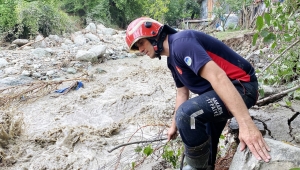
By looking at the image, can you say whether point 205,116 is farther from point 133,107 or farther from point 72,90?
point 72,90

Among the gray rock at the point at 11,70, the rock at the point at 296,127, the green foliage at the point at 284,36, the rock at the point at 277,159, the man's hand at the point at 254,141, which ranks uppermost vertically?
the green foliage at the point at 284,36

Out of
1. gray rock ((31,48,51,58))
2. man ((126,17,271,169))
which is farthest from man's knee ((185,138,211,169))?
gray rock ((31,48,51,58))

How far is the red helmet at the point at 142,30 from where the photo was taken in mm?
2031

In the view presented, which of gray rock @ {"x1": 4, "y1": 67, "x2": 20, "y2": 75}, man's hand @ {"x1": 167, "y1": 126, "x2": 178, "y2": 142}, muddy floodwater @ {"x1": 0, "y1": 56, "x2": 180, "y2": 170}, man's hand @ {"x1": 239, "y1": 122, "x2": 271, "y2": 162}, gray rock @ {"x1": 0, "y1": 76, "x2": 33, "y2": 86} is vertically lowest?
muddy floodwater @ {"x1": 0, "y1": 56, "x2": 180, "y2": 170}

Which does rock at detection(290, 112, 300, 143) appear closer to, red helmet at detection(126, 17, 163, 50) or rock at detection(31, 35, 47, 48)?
red helmet at detection(126, 17, 163, 50)

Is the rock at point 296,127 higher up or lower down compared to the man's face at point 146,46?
lower down

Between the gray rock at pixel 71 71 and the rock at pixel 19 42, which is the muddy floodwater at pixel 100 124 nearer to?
the gray rock at pixel 71 71

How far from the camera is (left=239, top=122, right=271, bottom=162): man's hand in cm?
158

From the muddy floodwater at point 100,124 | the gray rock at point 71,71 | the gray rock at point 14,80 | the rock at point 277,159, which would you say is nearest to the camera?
the rock at point 277,159

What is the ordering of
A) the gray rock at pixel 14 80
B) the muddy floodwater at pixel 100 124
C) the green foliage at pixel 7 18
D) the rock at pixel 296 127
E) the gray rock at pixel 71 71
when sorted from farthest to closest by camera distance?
1. the green foliage at pixel 7 18
2. the gray rock at pixel 71 71
3. the gray rock at pixel 14 80
4. the muddy floodwater at pixel 100 124
5. the rock at pixel 296 127

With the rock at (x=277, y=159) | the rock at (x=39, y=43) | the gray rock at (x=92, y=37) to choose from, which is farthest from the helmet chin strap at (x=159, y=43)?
the gray rock at (x=92, y=37)

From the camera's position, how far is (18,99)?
20.9ft

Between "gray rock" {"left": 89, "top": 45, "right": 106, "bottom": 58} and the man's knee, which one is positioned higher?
the man's knee

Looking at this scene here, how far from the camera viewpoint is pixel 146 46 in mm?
2129
